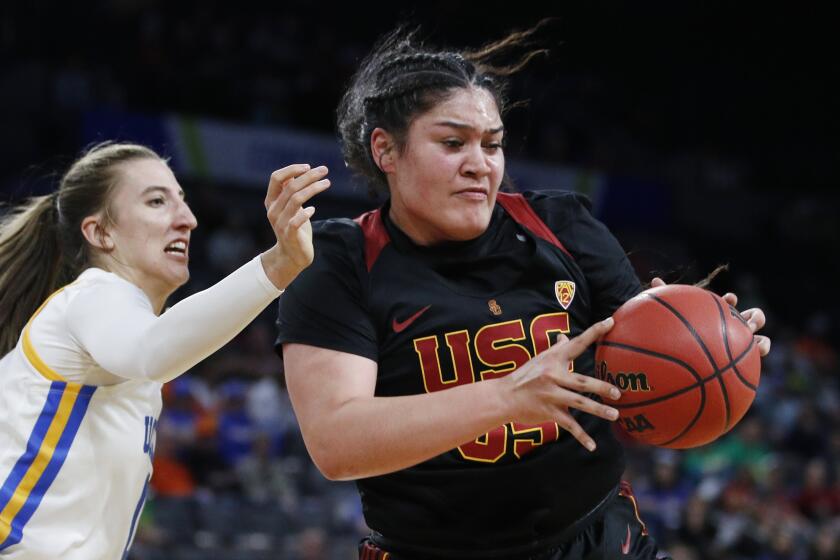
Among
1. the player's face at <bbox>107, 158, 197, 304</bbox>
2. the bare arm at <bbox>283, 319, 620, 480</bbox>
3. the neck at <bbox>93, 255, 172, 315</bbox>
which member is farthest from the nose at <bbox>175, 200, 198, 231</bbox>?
the bare arm at <bbox>283, 319, 620, 480</bbox>

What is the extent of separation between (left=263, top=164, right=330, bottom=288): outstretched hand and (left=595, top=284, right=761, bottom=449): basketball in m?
0.75

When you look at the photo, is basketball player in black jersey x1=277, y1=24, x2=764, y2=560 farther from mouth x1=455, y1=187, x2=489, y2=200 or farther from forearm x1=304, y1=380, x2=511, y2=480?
forearm x1=304, y1=380, x2=511, y2=480

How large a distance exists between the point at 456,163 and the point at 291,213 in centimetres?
53

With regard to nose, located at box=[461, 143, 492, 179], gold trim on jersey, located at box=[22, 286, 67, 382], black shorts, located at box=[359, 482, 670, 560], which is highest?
nose, located at box=[461, 143, 492, 179]

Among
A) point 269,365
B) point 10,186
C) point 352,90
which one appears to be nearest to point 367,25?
point 10,186

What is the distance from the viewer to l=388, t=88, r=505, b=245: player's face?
289 cm

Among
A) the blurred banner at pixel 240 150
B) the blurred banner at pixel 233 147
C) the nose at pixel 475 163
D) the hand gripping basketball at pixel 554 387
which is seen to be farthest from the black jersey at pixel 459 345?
the blurred banner at pixel 233 147

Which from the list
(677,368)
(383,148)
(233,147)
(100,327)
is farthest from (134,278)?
(233,147)

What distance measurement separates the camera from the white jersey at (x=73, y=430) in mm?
2871

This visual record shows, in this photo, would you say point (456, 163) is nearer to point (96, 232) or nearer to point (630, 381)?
point (630, 381)

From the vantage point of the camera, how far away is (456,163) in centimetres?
287

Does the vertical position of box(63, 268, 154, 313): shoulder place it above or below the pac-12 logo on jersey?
above

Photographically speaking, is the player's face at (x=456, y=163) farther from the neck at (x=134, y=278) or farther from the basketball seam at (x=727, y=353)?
the neck at (x=134, y=278)

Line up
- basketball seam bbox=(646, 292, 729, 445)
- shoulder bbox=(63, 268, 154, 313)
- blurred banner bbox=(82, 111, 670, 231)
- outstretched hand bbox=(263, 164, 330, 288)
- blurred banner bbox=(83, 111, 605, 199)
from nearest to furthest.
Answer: outstretched hand bbox=(263, 164, 330, 288), basketball seam bbox=(646, 292, 729, 445), shoulder bbox=(63, 268, 154, 313), blurred banner bbox=(82, 111, 670, 231), blurred banner bbox=(83, 111, 605, 199)
